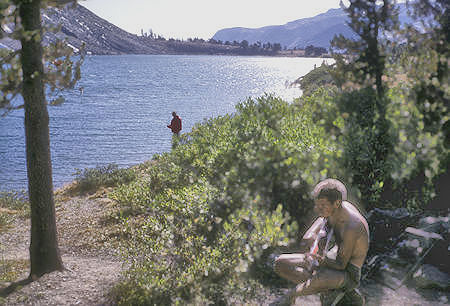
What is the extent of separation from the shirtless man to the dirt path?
3.45m

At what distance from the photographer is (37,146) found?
22.3 ft

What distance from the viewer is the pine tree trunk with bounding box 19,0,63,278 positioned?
21.9 feet

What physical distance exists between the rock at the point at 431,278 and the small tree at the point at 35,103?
6.58 metres

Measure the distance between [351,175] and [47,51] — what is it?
21.8 ft

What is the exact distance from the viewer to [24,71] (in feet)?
22.1

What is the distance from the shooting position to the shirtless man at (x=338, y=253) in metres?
4.07

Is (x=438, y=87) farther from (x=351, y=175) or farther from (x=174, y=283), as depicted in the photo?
(x=174, y=283)

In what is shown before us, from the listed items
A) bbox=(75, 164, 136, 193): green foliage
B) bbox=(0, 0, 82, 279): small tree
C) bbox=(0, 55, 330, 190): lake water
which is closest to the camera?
bbox=(0, 0, 82, 279): small tree

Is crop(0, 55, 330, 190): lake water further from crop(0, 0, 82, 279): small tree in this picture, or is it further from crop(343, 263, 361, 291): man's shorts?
crop(343, 263, 361, 291): man's shorts

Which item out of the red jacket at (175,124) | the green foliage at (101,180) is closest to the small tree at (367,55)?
the red jacket at (175,124)

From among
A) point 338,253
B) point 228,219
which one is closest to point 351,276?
point 338,253

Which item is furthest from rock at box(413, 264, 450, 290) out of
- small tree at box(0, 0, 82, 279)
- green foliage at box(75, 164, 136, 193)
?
green foliage at box(75, 164, 136, 193)

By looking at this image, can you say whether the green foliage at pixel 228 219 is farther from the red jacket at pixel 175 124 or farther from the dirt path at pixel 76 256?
the red jacket at pixel 175 124

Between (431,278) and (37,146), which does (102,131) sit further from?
(431,278)
